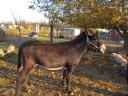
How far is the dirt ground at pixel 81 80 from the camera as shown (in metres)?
11.4

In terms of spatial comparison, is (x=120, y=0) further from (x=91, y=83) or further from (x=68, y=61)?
(x=68, y=61)

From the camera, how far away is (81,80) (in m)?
13.7

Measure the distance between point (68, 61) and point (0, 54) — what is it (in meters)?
9.61

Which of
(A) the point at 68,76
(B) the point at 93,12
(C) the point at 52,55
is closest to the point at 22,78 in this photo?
(C) the point at 52,55

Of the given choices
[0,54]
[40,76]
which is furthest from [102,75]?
[0,54]

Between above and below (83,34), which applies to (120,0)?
above

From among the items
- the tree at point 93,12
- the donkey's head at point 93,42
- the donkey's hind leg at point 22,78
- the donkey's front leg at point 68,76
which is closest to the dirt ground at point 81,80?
the donkey's front leg at point 68,76

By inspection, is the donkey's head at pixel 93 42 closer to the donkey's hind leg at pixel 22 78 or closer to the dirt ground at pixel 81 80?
the dirt ground at pixel 81 80

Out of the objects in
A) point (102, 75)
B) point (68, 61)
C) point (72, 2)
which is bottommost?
point (102, 75)

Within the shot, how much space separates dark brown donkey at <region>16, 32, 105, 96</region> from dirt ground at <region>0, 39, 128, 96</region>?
774mm

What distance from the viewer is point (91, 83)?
43.6 feet

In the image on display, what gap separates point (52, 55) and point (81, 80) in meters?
3.34

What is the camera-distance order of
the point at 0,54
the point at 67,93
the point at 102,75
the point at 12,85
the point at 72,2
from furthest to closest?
the point at 0,54, the point at 72,2, the point at 102,75, the point at 12,85, the point at 67,93

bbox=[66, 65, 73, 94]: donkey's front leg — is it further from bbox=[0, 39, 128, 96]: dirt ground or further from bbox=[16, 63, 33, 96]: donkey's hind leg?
bbox=[16, 63, 33, 96]: donkey's hind leg
